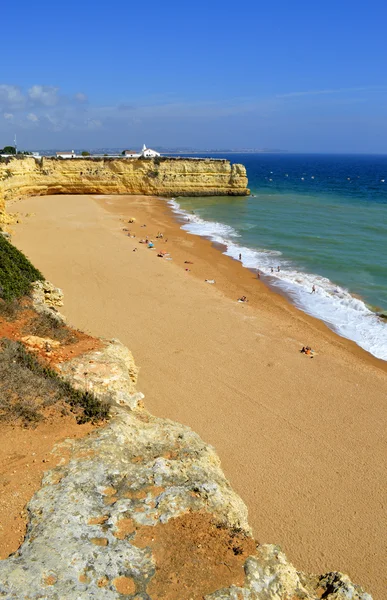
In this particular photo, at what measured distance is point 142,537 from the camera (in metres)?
5.14

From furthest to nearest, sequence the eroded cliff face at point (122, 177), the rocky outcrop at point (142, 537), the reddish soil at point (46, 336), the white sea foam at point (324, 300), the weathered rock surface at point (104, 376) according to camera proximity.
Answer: the eroded cliff face at point (122, 177)
the white sea foam at point (324, 300)
the reddish soil at point (46, 336)
the weathered rock surface at point (104, 376)
the rocky outcrop at point (142, 537)

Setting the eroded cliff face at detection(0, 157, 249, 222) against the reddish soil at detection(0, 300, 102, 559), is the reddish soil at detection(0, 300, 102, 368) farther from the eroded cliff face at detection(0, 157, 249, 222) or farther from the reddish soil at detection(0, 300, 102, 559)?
the eroded cliff face at detection(0, 157, 249, 222)

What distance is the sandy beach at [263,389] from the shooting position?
28.9 ft

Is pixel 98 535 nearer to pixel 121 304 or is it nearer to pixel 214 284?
pixel 121 304

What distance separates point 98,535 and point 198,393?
25.7 feet

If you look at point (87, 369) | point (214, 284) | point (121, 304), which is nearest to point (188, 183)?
point (214, 284)

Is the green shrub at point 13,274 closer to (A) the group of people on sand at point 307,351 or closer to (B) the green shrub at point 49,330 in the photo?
(B) the green shrub at point 49,330

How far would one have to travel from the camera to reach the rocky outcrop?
4531 mm

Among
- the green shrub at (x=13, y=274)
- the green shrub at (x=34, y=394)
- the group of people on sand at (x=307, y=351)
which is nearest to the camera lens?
the green shrub at (x=34, y=394)

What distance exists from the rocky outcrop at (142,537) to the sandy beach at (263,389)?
3.22m

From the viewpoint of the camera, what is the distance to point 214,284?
2372 cm

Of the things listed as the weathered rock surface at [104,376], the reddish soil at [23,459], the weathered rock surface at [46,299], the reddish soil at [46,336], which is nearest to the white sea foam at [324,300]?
the weathered rock surface at [104,376]

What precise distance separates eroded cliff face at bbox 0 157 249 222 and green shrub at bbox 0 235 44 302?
34.7m

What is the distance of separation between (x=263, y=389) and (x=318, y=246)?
22.3 meters
